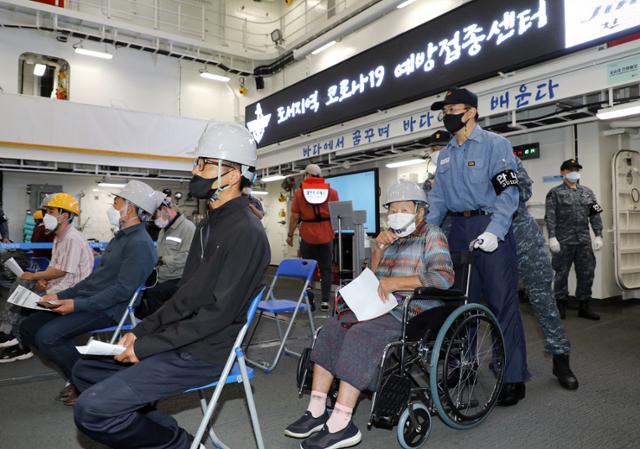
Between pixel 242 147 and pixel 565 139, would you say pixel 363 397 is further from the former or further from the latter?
pixel 565 139

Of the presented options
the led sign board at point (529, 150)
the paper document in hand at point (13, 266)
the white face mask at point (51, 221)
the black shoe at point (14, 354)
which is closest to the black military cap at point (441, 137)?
the led sign board at point (529, 150)

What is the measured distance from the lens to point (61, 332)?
2.41m

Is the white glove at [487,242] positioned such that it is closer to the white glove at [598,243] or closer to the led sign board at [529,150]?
the white glove at [598,243]

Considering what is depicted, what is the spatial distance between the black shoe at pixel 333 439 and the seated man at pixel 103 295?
4.62 feet

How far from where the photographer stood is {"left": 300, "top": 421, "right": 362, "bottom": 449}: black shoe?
1932 millimetres

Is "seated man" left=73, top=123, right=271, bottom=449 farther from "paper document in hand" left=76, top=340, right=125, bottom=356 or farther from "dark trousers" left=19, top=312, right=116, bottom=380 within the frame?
"dark trousers" left=19, top=312, right=116, bottom=380

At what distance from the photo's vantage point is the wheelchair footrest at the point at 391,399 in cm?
183

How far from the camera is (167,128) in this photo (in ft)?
30.0

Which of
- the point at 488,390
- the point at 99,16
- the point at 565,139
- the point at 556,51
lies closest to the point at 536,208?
the point at 565,139

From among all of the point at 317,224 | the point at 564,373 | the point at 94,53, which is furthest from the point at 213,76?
the point at 564,373

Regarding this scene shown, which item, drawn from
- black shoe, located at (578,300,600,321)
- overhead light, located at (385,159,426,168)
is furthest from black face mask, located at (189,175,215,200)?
overhead light, located at (385,159,426,168)

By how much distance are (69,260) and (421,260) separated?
247 cm

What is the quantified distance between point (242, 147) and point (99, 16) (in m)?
10.8

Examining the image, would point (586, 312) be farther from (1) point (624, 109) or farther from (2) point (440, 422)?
(2) point (440, 422)
